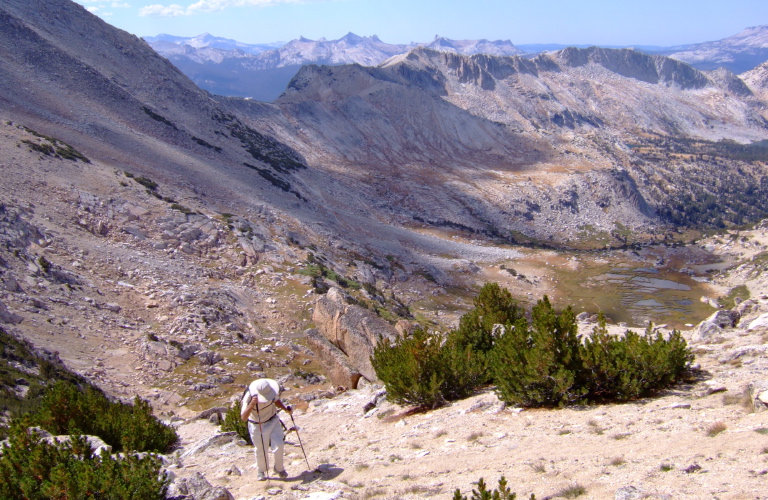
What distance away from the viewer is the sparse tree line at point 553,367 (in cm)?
988

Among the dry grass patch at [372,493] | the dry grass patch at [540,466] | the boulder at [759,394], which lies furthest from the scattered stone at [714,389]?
the dry grass patch at [372,493]

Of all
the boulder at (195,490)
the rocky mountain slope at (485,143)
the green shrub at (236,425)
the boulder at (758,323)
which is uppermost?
the rocky mountain slope at (485,143)

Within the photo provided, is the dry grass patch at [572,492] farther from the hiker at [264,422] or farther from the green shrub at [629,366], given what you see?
the hiker at [264,422]

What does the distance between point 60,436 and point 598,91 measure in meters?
179

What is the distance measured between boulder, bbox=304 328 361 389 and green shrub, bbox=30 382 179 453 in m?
7.56

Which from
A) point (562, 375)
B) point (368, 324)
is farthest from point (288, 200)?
point (562, 375)

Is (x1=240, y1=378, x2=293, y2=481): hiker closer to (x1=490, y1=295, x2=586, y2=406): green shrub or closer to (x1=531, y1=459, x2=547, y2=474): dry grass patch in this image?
(x1=531, y1=459, x2=547, y2=474): dry grass patch

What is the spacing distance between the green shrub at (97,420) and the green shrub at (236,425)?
4.43 feet

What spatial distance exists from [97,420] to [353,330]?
10.0 metres

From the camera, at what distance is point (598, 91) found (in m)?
162

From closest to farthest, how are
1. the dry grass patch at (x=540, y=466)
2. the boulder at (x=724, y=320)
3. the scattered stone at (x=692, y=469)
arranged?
1. the scattered stone at (x=692, y=469)
2. the dry grass patch at (x=540, y=466)
3. the boulder at (x=724, y=320)

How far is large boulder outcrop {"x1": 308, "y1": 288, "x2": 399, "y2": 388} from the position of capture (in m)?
18.3

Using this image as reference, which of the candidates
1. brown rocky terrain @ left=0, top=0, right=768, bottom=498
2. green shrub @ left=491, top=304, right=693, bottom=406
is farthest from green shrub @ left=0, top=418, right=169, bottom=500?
green shrub @ left=491, top=304, right=693, bottom=406

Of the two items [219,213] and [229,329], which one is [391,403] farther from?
[219,213]
